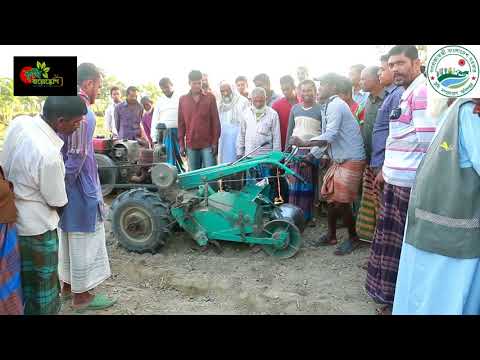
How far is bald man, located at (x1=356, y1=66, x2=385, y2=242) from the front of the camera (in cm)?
442

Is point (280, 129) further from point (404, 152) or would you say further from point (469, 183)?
point (469, 183)

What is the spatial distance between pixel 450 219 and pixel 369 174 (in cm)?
203

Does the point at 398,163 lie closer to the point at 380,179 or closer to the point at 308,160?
the point at 380,179

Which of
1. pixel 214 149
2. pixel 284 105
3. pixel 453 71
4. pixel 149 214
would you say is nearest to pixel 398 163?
pixel 453 71

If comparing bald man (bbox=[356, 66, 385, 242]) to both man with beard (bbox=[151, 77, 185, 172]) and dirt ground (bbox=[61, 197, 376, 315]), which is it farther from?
man with beard (bbox=[151, 77, 185, 172])

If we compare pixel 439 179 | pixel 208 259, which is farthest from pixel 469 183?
pixel 208 259

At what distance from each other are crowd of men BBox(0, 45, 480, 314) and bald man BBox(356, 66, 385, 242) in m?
0.01

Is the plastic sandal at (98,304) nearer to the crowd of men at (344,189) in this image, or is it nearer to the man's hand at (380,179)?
the crowd of men at (344,189)

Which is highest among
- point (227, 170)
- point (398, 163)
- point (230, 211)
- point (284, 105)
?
point (284, 105)

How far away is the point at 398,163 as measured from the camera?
125 inches

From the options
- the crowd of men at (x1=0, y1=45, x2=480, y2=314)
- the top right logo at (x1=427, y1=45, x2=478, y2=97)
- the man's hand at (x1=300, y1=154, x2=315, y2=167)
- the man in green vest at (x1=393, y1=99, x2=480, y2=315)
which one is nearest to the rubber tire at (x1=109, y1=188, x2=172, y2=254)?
the crowd of men at (x1=0, y1=45, x2=480, y2=314)

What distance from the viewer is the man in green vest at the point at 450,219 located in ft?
7.72

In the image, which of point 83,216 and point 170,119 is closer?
point 83,216

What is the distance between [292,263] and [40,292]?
255 cm
